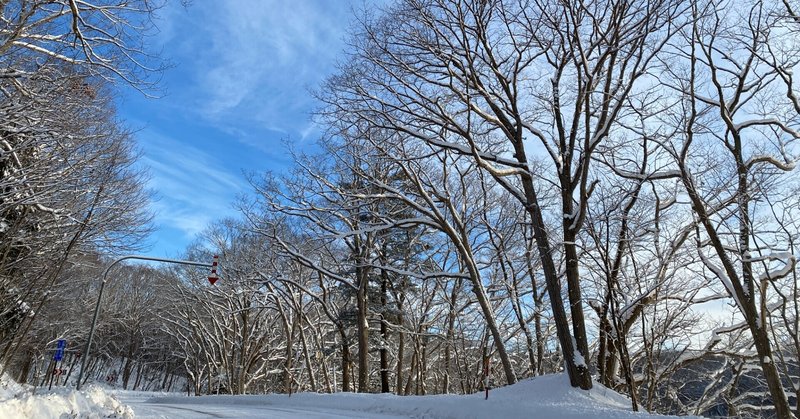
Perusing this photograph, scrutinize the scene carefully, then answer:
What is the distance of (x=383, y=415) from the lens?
12320 millimetres

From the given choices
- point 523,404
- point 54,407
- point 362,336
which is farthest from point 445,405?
point 362,336

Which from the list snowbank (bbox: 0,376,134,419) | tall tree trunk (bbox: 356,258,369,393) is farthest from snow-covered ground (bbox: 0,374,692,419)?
tall tree trunk (bbox: 356,258,369,393)

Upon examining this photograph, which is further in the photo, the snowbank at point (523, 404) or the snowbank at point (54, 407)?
the snowbank at point (523, 404)

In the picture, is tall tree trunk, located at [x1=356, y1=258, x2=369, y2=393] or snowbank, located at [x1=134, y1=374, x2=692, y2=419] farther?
tall tree trunk, located at [x1=356, y1=258, x2=369, y2=393]

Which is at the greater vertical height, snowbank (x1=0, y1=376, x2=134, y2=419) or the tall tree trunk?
the tall tree trunk

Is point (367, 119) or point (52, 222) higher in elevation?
point (367, 119)

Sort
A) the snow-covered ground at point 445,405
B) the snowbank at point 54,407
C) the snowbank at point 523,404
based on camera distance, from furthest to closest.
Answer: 1. the snowbank at point 523,404
2. the snow-covered ground at point 445,405
3. the snowbank at point 54,407

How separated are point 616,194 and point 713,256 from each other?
334 cm

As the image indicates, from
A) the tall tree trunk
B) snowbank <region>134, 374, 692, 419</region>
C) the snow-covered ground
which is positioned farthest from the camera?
the tall tree trunk

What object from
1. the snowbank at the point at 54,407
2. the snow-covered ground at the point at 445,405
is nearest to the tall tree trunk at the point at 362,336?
the snow-covered ground at the point at 445,405

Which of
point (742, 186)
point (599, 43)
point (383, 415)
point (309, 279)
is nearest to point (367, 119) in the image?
point (599, 43)

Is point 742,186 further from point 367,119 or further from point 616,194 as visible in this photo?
point 367,119

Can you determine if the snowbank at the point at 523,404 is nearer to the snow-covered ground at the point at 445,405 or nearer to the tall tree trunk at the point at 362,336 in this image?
the snow-covered ground at the point at 445,405

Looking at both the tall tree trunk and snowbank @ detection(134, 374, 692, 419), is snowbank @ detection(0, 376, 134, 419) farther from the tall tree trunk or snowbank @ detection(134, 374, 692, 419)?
the tall tree trunk
